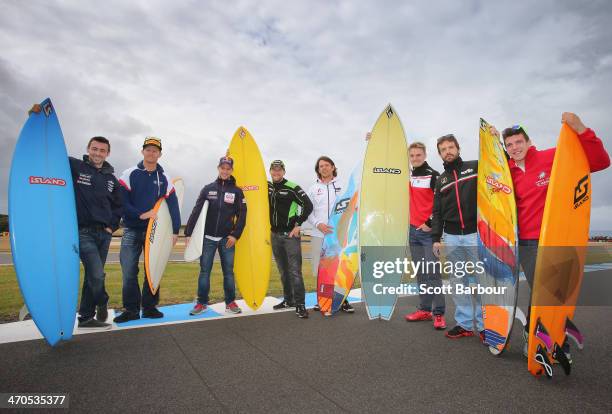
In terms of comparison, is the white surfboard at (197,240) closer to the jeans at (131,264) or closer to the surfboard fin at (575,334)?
the jeans at (131,264)

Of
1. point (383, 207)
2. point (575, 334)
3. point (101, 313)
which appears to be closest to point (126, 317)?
point (101, 313)

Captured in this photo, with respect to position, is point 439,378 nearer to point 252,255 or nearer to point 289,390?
point 289,390

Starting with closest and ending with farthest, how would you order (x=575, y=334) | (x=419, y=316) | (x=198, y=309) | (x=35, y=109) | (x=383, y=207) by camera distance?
(x=575, y=334) → (x=35, y=109) → (x=419, y=316) → (x=198, y=309) → (x=383, y=207)

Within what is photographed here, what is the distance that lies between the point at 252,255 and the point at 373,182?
1.68 m

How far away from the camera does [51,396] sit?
1652 millimetres

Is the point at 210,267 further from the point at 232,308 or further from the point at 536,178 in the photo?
the point at 536,178

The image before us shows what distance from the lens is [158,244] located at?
3262mm

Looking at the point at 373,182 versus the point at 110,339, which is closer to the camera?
the point at 110,339

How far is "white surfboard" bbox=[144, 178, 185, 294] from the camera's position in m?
3.08

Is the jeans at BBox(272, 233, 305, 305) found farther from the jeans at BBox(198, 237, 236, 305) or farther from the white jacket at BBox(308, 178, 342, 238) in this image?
the jeans at BBox(198, 237, 236, 305)

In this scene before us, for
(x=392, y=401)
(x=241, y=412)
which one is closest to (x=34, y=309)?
(x=241, y=412)

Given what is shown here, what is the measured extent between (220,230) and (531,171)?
9.49 feet

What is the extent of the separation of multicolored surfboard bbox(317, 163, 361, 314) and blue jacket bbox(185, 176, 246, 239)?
107 cm

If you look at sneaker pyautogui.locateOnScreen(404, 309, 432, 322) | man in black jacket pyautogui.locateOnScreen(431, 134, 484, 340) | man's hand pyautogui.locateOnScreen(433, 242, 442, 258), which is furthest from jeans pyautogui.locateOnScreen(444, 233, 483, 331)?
sneaker pyautogui.locateOnScreen(404, 309, 432, 322)
